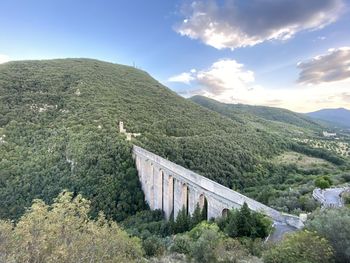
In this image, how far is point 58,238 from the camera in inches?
305

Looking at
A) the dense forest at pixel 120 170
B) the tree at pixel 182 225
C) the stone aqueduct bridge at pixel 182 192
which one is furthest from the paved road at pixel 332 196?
the tree at pixel 182 225

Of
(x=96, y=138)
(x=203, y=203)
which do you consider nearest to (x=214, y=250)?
(x=203, y=203)

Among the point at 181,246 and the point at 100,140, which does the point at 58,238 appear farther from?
the point at 100,140

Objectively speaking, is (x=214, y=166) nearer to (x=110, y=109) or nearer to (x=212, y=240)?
(x=110, y=109)

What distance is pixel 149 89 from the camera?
77.7 m

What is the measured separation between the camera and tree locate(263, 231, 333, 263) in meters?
10.1

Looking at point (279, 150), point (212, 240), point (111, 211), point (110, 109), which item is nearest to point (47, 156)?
point (111, 211)

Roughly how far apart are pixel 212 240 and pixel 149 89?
66.9 meters

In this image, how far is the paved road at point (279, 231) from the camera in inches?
618

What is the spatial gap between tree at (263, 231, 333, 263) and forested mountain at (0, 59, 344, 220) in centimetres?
2726

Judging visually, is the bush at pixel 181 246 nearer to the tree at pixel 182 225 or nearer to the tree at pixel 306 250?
the tree at pixel 306 250

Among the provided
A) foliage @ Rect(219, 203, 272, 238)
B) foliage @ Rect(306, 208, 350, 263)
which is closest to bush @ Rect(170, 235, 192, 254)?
foliage @ Rect(219, 203, 272, 238)

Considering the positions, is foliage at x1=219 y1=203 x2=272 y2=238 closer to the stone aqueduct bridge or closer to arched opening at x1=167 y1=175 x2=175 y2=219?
the stone aqueduct bridge

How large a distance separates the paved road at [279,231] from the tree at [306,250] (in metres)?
5.05
